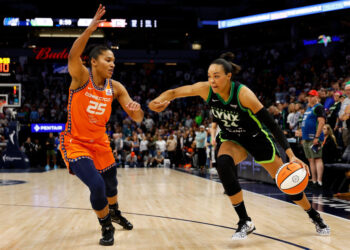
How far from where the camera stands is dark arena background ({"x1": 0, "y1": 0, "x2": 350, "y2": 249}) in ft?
15.7

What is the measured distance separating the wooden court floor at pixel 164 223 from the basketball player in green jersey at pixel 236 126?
13.8 inches

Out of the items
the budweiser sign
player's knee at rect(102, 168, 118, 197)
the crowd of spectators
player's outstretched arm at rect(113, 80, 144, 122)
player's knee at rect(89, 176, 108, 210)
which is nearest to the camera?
player's knee at rect(89, 176, 108, 210)

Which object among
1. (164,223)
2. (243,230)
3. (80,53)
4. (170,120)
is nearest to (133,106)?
(80,53)

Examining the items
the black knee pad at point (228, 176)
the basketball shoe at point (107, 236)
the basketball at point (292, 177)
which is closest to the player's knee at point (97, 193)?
the basketball shoe at point (107, 236)

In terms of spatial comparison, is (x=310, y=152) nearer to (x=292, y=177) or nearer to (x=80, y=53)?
(x=292, y=177)

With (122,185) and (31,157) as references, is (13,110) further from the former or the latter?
(122,185)

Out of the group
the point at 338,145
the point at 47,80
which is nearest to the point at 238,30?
the point at 47,80

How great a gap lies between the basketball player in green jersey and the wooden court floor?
0.35 meters

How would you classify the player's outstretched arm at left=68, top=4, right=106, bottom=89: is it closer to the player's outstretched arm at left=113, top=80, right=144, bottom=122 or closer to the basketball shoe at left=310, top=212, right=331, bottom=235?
the player's outstretched arm at left=113, top=80, right=144, bottom=122

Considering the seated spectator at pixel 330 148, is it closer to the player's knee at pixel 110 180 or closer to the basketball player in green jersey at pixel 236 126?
the basketball player in green jersey at pixel 236 126

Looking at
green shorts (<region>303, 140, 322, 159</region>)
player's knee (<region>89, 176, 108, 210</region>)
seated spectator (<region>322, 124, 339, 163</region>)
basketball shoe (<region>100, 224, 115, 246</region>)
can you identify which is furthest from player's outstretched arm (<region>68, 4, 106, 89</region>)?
seated spectator (<region>322, 124, 339, 163</region>)

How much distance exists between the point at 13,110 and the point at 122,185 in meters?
10.8

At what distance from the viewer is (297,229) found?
4.61 m

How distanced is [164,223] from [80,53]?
235 cm
